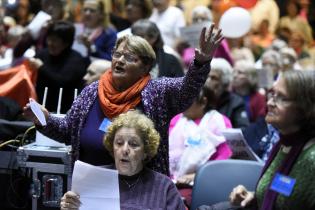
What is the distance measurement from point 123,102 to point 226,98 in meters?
2.02

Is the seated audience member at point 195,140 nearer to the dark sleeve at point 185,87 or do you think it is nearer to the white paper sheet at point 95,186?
the dark sleeve at point 185,87

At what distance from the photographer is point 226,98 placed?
5137 millimetres

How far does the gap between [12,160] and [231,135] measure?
1.39 m

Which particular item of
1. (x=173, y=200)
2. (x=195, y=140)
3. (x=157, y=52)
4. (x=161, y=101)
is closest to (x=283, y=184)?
(x=173, y=200)

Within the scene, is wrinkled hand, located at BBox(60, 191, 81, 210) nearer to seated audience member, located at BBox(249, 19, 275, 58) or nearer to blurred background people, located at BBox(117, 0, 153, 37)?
blurred background people, located at BBox(117, 0, 153, 37)

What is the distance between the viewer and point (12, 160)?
3795 mm

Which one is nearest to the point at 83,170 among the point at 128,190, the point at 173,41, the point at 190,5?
the point at 128,190

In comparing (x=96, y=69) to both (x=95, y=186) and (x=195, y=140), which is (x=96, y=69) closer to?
(x=195, y=140)

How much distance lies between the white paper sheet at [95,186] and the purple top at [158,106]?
1.36 feet

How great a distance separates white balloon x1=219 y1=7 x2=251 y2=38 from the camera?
6.74 metres

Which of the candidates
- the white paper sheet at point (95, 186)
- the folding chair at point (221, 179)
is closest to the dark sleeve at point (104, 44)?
the folding chair at point (221, 179)

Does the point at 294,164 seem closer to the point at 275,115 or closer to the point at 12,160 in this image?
the point at 275,115

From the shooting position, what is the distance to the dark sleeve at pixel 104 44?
571 centimetres

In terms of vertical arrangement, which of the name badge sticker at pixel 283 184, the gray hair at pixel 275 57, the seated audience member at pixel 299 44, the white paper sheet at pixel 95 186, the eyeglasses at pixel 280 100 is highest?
the seated audience member at pixel 299 44
